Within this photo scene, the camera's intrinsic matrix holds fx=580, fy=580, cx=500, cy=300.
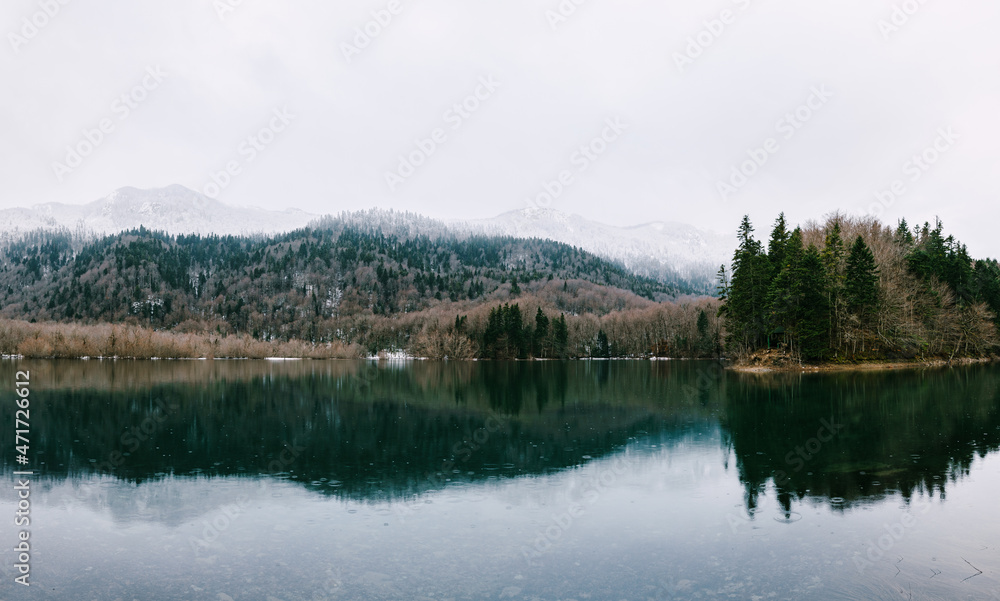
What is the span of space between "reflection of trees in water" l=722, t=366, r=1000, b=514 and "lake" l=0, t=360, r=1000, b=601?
0.50 feet

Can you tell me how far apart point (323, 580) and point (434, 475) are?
8655mm

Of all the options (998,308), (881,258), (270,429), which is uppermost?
(881,258)

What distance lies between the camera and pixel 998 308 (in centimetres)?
8719

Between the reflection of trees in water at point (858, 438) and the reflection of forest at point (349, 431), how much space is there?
4352 millimetres

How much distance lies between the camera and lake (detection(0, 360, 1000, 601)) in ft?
34.9

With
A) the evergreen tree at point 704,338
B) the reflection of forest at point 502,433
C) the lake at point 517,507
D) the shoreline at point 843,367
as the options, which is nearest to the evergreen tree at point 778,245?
the shoreline at point 843,367

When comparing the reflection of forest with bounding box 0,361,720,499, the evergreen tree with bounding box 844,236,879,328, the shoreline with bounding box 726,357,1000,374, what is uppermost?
the evergreen tree with bounding box 844,236,879,328

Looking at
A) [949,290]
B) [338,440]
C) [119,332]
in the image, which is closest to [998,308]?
[949,290]

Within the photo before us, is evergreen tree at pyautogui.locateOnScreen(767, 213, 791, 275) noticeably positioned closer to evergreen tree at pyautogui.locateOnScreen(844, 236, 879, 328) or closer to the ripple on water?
evergreen tree at pyautogui.locateOnScreen(844, 236, 879, 328)

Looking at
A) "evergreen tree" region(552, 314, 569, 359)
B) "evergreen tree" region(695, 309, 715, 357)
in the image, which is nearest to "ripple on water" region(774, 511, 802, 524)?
"evergreen tree" region(695, 309, 715, 357)

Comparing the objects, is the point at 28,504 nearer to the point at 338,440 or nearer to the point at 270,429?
the point at 338,440

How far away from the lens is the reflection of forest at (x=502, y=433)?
1900 centimetres

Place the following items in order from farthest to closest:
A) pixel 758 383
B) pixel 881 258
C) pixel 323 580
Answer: pixel 881 258 < pixel 758 383 < pixel 323 580

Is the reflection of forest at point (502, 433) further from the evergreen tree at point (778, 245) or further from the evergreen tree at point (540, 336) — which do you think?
the evergreen tree at point (540, 336)
